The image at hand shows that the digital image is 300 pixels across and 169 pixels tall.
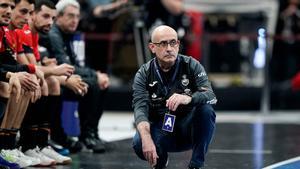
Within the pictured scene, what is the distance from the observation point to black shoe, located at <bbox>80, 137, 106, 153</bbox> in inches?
304

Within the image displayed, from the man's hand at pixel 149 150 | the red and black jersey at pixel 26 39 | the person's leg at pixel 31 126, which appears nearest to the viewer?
the man's hand at pixel 149 150

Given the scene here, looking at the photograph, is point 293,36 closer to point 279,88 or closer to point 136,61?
point 279,88

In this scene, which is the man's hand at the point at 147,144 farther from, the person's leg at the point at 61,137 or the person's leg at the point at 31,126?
the person's leg at the point at 61,137

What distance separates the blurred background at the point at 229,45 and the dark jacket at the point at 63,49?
3.52 m

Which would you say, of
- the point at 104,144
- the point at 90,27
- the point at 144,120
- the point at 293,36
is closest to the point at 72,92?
the point at 104,144

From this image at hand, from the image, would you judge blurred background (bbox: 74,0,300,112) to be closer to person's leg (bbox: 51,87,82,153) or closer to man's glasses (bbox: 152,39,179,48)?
person's leg (bbox: 51,87,82,153)

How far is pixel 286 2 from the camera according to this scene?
12.7 metres

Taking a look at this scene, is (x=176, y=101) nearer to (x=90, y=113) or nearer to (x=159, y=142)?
(x=159, y=142)

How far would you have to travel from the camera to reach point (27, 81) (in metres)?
6.26

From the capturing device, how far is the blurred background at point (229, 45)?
12180 millimetres

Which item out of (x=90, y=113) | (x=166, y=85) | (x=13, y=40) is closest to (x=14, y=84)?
(x=13, y=40)

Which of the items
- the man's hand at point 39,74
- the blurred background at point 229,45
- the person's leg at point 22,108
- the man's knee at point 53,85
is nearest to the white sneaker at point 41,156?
the person's leg at point 22,108

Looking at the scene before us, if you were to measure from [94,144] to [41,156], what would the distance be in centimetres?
108

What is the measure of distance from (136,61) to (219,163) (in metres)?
5.95
